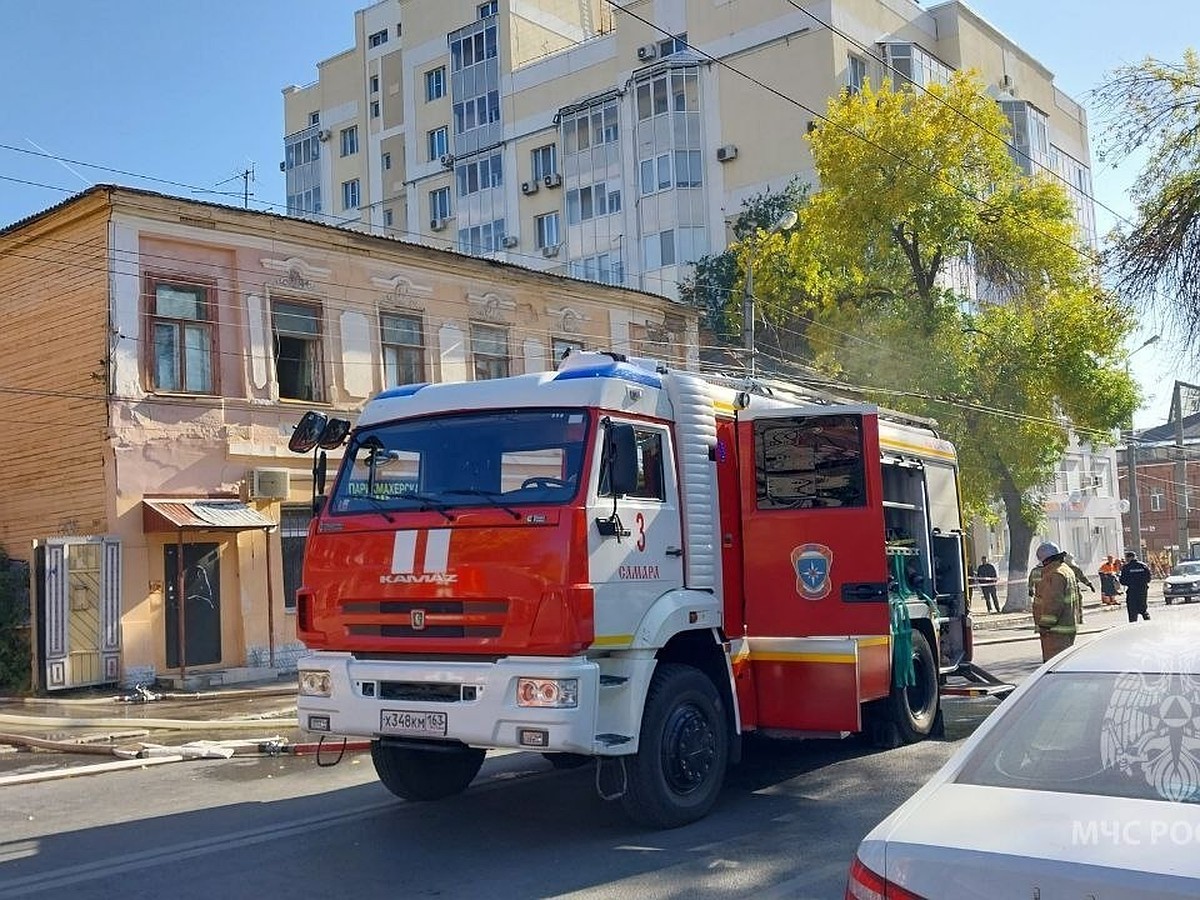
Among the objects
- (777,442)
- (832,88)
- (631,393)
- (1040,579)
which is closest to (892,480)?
(777,442)

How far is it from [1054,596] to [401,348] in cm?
1345

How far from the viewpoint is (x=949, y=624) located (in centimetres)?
1127

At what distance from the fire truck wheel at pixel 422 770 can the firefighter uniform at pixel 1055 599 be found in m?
5.93

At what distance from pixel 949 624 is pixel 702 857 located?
231 inches

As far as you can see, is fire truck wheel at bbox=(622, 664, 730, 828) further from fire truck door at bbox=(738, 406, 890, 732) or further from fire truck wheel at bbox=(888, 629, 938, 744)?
fire truck wheel at bbox=(888, 629, 938, 744)

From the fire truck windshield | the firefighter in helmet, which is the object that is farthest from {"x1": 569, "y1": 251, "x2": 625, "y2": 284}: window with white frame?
the fire truck windshield

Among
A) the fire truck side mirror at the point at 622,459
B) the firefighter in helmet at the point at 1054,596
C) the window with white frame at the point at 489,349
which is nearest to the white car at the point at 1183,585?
the window with white frame at the point at 489,349

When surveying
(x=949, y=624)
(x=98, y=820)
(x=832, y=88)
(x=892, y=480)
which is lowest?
(x=98, y=820)

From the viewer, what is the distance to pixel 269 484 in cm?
1852

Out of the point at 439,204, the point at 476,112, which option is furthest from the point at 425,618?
the point at 439,204

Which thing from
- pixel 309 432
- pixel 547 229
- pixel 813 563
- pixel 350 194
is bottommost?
pixel 813 563

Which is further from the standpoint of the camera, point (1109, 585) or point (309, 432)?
point (1109, 585)

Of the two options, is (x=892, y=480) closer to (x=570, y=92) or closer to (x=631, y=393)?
(x=631, y=393)

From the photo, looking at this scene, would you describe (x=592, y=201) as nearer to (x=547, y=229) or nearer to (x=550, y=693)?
(x=547, y=229)
